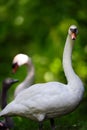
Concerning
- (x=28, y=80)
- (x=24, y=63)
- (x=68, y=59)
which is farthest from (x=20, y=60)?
(x=68, y=59)

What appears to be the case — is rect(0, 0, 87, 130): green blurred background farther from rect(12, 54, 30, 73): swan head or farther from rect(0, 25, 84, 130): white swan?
rect(0, 25, 84, 130): white swan

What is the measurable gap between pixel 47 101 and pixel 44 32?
12.0ft

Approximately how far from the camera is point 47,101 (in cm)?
895

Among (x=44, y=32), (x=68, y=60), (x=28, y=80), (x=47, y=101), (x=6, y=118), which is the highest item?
(x=68, y=60)

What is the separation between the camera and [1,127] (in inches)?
377

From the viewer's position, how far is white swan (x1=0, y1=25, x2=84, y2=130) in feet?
29.3

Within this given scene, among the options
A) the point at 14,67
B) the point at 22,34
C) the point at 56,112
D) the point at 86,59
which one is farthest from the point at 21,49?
the point at 56,112

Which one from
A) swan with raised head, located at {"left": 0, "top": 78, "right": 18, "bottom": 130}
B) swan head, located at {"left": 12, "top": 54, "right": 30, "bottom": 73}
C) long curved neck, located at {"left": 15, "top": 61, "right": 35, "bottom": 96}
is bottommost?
swan with raised head, located at {"left": 0, "top": 78, "right": 18, "bottom": 130}

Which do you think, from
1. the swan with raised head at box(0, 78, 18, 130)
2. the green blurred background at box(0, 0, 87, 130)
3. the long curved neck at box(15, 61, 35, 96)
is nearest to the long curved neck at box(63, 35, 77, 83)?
the long curved neck at box(15, 61, 35, 96)

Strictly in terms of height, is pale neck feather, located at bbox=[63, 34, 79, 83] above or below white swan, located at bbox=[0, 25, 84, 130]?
above

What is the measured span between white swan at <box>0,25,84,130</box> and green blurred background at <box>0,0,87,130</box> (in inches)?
119

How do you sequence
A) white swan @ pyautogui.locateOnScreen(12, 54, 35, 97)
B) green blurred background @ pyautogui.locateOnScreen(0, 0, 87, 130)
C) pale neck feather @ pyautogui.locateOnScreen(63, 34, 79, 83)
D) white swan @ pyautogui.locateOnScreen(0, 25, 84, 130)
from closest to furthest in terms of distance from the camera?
white swan @ pyautogui.locateOnScreen(0, 25, 84, 130)
pale neck feather @ pyautogui.locateOnScreen(63, 34, 79, 83)
white swan @ pyautogui.locateOnScreen(12, 54, 35, 97)
green blurred background @ pyautogui.locateOnScreen(0, 0, 87, 130)

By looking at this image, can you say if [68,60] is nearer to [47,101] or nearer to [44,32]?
[47,101]

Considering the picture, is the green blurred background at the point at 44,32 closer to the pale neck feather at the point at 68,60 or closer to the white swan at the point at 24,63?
the white swan at the point at 24,63
